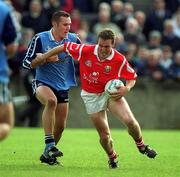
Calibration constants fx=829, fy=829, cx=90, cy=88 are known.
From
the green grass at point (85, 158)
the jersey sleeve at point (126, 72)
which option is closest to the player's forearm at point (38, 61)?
the jersey sleeve at point (126, 72)

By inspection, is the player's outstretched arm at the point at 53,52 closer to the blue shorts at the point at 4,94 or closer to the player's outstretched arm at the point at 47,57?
the player's outstretched arm at the point at 47,57

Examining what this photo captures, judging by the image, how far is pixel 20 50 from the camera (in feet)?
72.8

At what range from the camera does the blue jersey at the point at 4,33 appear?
9445 millimetres

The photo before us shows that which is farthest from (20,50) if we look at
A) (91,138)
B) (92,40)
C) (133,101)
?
(91,138)

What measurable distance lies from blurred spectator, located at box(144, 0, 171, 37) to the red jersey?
484 inches

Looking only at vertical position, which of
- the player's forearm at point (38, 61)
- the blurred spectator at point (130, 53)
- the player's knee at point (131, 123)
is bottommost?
the blurred spectator at point (130, 53)

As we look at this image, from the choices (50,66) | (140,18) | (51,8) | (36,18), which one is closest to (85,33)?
(51,8)

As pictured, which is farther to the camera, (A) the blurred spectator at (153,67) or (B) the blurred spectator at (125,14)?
(B) the blurred spectator at (125,14)

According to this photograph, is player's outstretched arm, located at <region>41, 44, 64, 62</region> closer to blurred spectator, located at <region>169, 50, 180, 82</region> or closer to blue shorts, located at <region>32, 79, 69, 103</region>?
blue shorts, located at <region>32, 79, 69, 103</region>

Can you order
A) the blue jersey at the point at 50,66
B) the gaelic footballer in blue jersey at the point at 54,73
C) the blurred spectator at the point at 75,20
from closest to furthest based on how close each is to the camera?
the gaelic footballer in blue jersey at the point at 54,73 → the blue jersey at the point at 50,66 → the blurred spectator at the point at 75,20

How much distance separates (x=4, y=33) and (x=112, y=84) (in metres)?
2.62

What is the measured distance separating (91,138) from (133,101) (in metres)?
5.09

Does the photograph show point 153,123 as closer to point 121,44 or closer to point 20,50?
point 121,44

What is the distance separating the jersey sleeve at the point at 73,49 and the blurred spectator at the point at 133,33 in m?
11.2
